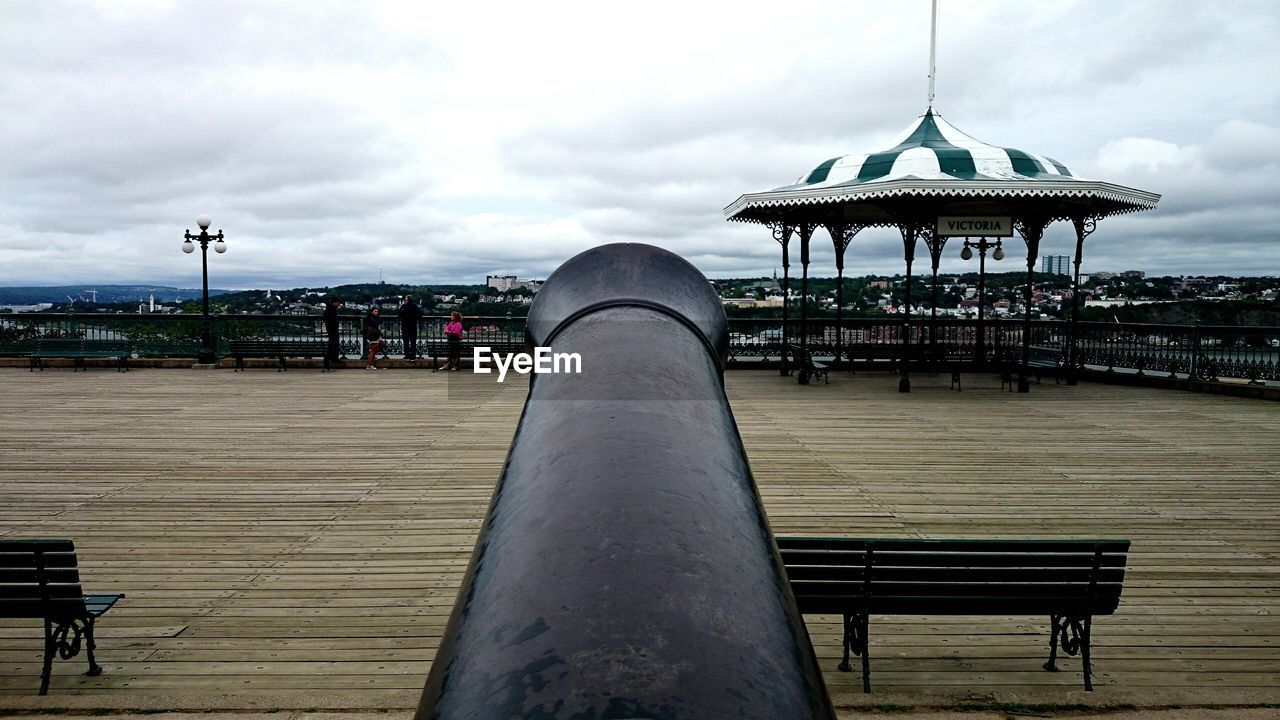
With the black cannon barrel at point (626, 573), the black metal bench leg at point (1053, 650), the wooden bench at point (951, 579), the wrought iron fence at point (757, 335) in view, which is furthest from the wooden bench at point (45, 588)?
the wrought iron fence at point (757, 335)

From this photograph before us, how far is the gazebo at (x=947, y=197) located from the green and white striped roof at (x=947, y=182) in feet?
0.06

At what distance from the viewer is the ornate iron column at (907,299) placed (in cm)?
1670

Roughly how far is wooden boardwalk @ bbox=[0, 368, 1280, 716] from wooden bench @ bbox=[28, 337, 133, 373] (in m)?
5.64

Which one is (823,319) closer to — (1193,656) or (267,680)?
(1193,656)

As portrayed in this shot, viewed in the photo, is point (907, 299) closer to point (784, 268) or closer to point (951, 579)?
point (784, 268)

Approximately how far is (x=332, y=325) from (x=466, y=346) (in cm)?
329

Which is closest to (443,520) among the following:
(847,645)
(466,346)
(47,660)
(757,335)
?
(47,660)

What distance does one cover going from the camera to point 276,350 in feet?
67.6

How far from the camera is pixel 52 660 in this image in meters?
4.38

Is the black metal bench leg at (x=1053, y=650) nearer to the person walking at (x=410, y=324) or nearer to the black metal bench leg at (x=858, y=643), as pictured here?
the black metal bench leg at (x=858, y=643)

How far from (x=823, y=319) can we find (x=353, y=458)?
1451cm

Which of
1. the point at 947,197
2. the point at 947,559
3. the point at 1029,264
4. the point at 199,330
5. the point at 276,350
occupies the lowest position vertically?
the point at 947,559

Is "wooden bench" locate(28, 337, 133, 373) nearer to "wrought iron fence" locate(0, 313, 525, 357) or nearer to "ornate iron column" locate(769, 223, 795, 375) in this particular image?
"wrought iron fence" locate(0, 313, 525, 357)

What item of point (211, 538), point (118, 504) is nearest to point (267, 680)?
point (211, 538)
